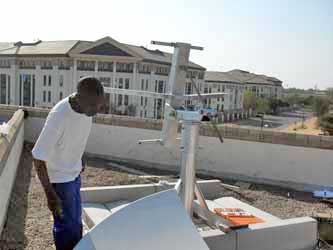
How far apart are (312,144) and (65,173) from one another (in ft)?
13.5

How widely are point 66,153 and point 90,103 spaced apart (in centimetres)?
34

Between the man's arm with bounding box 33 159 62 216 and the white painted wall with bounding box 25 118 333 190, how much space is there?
409 centimetres

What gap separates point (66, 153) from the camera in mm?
2375

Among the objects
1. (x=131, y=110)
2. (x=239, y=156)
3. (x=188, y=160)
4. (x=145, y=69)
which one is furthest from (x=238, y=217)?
(x=145, y=69)

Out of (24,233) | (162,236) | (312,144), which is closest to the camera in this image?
(162,236)

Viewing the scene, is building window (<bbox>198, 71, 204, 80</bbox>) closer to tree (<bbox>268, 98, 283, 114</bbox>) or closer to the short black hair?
tree (<bbox>268, 98, 283, 114</bbox>)

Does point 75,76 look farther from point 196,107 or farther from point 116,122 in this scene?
point 196,107

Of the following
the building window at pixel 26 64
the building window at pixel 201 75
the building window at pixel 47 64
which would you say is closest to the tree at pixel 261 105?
the building window at pixel 201 75

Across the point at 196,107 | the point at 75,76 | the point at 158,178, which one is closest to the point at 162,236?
the point at 196,107

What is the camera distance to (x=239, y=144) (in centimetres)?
606

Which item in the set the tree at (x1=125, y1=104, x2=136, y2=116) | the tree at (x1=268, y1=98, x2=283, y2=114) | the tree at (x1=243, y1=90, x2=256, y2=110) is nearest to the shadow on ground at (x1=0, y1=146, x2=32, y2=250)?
the tree at (x1=125, y1=104, x2=136, y2=116)

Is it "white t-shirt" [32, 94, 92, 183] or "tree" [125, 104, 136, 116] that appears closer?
"white t-shirt" [32, 94, 92, 183]

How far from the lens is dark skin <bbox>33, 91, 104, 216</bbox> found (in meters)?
2.25

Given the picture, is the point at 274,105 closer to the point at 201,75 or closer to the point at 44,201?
the point at 201,75
